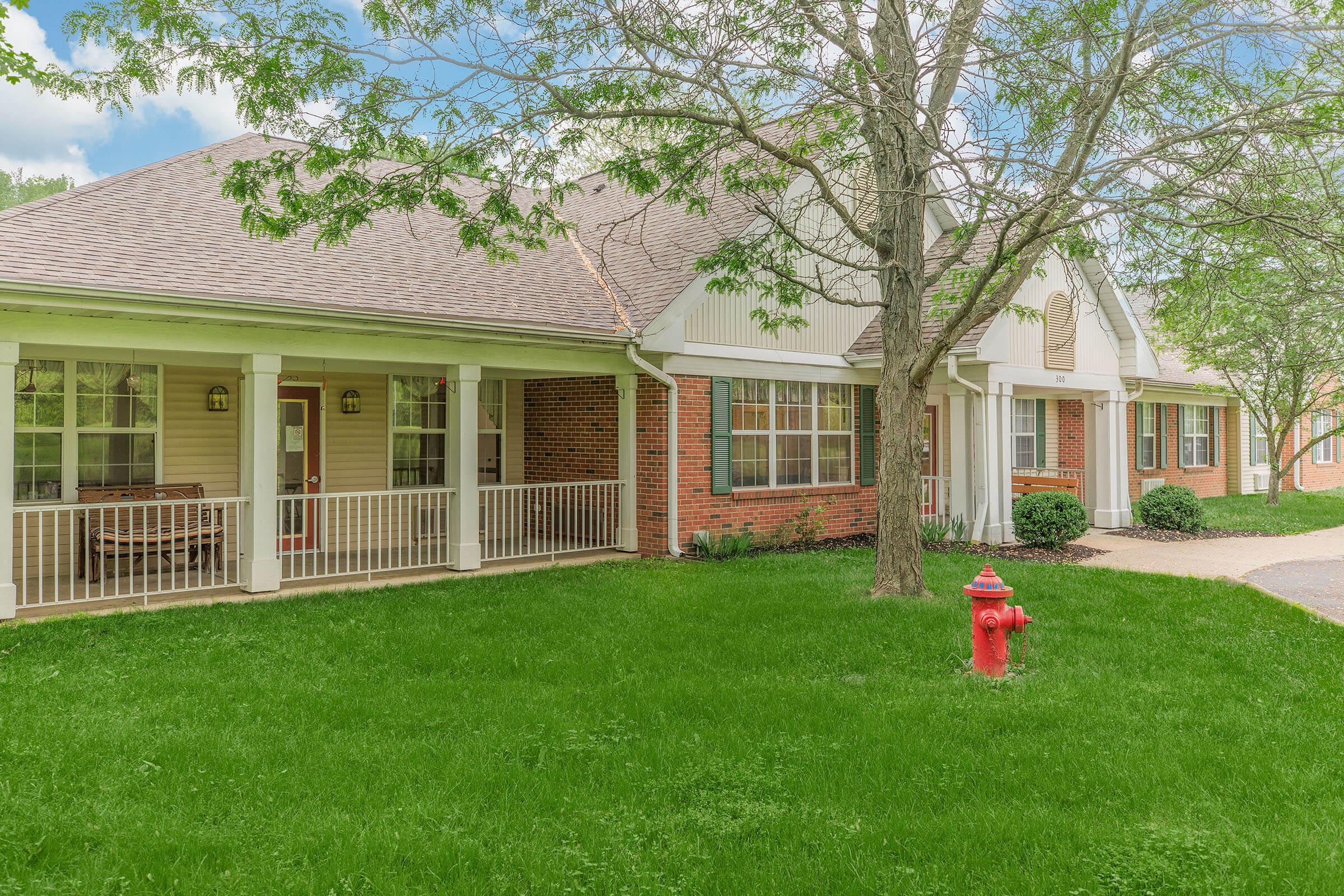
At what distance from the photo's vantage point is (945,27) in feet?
23.4

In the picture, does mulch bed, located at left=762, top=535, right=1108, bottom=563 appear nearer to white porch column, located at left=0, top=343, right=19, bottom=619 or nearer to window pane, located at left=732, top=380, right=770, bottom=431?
window pane, located at left=732, top=380, right=770, bottom=431

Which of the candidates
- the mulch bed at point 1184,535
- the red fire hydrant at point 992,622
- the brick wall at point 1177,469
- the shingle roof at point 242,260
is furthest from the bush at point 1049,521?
the red fire hydrant at point 992,622

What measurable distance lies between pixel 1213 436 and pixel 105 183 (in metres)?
24.8

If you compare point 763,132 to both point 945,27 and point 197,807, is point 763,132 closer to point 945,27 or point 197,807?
point 945,27

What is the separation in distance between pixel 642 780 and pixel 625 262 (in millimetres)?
10528

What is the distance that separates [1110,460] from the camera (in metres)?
16.4

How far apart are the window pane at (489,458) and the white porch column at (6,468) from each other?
6.71 meters

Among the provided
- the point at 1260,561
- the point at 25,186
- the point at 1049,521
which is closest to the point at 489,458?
the point at 1049,521

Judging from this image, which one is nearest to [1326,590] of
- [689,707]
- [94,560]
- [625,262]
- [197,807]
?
[689,707]

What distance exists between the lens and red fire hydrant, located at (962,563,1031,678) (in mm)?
6207

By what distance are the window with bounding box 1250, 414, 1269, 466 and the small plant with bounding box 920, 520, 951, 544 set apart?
632 inches

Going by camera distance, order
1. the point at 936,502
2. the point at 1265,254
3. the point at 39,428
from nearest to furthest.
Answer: the point at 1265,254 < the point at 39,428 < the point at 936,502

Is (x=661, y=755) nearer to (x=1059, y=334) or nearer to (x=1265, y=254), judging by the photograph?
(x=1265, y=254)

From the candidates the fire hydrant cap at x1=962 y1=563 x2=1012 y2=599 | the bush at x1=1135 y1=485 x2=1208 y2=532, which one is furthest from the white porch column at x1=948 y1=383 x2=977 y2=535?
the fire hydrant cap at x1=962 y1=563 x2=1012 y2=599
